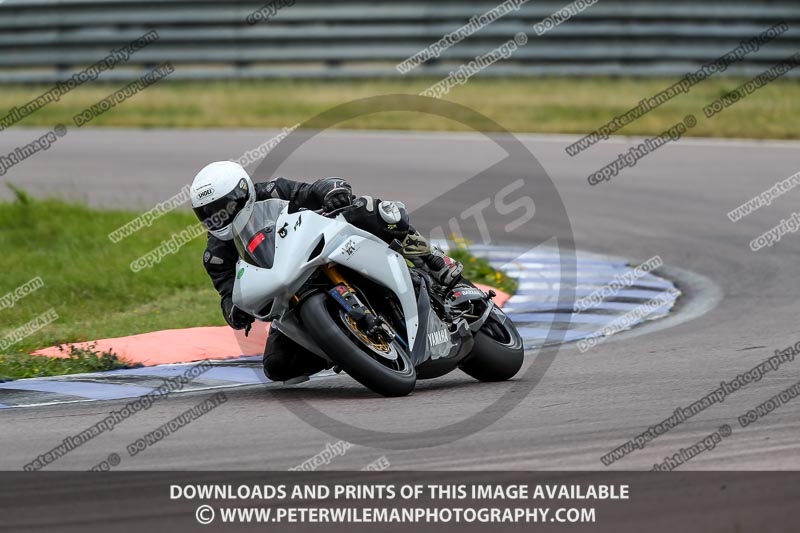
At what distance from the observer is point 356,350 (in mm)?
6539

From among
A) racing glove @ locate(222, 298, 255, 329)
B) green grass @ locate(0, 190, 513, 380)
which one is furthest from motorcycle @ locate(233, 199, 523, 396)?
green grass @ locate(0, 190, 513, 380)

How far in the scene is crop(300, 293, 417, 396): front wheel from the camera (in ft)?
21.4

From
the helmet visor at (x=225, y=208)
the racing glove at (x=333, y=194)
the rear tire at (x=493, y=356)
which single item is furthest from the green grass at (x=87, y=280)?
the rear tire at (x=493, y=356)

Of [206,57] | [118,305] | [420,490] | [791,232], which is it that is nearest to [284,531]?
[420,490]

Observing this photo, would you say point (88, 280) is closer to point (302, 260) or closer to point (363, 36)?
point (302, 260)

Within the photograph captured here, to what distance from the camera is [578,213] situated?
1339 cm

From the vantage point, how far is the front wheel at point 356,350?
6512 mm

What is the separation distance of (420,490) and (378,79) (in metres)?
17.2

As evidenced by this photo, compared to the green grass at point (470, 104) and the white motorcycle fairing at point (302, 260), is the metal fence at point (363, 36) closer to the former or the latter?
the green grass at point (470, 104)

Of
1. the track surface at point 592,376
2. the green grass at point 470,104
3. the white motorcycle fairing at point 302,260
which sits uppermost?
the green grass at point 470,104

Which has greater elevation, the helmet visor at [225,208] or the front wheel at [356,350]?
the helmet visor at [225,208]

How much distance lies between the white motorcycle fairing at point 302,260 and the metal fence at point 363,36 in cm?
1445

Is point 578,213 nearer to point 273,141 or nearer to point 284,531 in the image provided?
point 273,141

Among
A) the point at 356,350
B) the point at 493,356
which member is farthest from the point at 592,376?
the point at 356,350
